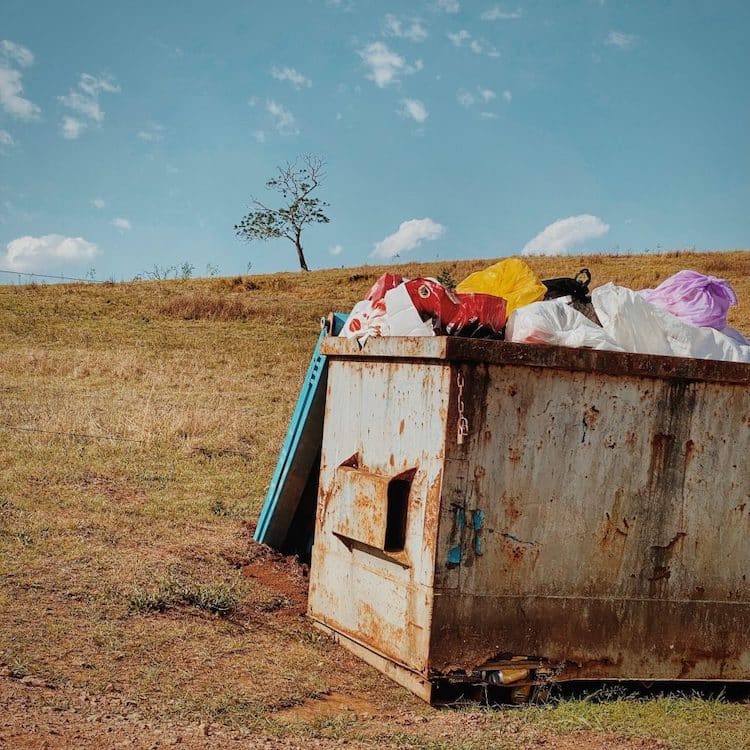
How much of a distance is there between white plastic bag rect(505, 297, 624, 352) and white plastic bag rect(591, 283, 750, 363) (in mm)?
155

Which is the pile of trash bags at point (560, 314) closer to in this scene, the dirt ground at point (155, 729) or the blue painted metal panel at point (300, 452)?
the blue painted metal panel at point (300, 452)

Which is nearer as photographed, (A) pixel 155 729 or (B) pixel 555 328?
(A) pixel 155 729

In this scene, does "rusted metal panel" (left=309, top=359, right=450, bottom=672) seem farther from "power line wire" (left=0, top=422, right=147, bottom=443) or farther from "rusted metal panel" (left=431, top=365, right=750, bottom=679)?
"power line wire" (left=0, top=422, right=147, bottom=443)

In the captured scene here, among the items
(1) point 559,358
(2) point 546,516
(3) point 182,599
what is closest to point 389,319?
(1) point 559,358

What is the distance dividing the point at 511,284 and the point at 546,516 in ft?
4.94

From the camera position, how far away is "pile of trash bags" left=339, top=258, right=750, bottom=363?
4676mm

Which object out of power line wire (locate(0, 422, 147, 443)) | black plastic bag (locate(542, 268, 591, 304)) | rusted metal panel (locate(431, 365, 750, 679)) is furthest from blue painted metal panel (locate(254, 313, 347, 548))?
power line wire (locate(0, 422, 147, 443))

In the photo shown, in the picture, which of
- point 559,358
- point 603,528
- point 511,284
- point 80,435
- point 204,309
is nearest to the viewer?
point 559,358

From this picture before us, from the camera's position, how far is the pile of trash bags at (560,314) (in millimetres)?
4676

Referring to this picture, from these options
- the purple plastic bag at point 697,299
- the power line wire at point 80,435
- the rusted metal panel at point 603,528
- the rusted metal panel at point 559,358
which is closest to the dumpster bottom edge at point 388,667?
the rusted metal panel at point 603,528

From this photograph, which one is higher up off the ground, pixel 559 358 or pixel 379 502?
pixel 559 358

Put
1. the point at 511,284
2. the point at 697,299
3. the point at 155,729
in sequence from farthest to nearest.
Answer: the point at 511,284, the point at 697,299, the point at 155,729

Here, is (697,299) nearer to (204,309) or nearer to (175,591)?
(175,591)

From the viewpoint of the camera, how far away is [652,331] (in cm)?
493
